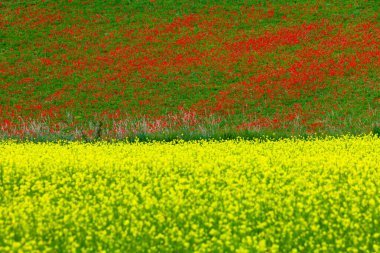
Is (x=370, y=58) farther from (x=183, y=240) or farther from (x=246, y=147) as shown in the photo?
(x=183, y=240)

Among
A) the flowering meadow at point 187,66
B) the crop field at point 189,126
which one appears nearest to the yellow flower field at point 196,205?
the crop field at point 189,126

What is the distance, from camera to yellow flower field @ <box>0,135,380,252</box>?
9.45 metres

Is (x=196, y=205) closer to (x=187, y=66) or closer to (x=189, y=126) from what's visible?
(x=189, y=126)

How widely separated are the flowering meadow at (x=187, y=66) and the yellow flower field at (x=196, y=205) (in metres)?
8.99

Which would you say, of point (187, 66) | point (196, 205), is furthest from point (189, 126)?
point (196, 205)

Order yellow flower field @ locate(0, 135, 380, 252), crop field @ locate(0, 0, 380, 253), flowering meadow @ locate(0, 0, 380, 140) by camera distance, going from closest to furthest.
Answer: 1. yellow flower field @ locate(0, 135, 380, 252)
2. crop field @ locate(0, 0, 380, 253)
3. flowering meadow @ locate(0, 0, 380, 140)

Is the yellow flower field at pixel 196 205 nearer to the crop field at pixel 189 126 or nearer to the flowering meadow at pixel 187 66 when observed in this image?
the crop field at pixel 189 126

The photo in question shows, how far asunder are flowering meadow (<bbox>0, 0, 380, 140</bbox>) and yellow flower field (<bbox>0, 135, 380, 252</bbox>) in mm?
8989

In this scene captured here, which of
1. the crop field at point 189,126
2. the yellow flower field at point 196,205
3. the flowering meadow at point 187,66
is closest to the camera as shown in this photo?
the yellow flower field at point 196,205

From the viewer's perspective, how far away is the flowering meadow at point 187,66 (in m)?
31.7

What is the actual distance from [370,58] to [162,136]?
18769mm

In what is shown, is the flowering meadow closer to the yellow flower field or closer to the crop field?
the crop field

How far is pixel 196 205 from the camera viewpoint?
37.7ft

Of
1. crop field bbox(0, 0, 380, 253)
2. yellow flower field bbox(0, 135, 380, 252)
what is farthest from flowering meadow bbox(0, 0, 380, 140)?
yellow flower field bbox(0, 135, 380, 252)
